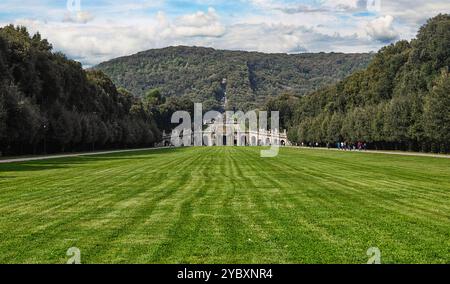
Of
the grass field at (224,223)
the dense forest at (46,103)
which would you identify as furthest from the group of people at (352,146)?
the grass field at (224,223)

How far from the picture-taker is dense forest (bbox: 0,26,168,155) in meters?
61.6

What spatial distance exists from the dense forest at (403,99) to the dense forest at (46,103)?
40.9m

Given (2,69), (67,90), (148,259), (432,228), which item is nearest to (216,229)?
(148,259)

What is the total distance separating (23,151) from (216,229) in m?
64.1

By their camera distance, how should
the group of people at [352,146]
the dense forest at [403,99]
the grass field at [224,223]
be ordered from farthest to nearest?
the group of people at [352,146]
the dense forest at [403,99]
the grass field at [224,223]

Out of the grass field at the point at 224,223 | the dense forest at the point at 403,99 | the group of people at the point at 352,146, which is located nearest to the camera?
the grass field at the point at 224,223

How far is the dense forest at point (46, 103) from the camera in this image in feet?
202

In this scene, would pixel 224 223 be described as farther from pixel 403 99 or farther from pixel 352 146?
pixel 352 146

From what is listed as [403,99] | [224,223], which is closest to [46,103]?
[403,99]

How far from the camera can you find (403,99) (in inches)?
3314

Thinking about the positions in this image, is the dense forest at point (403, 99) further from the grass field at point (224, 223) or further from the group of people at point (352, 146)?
the grass field at point (224, 223)

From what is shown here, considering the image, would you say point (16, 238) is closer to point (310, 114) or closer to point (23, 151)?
point (23, 151)

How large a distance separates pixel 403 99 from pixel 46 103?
46.6 metres
